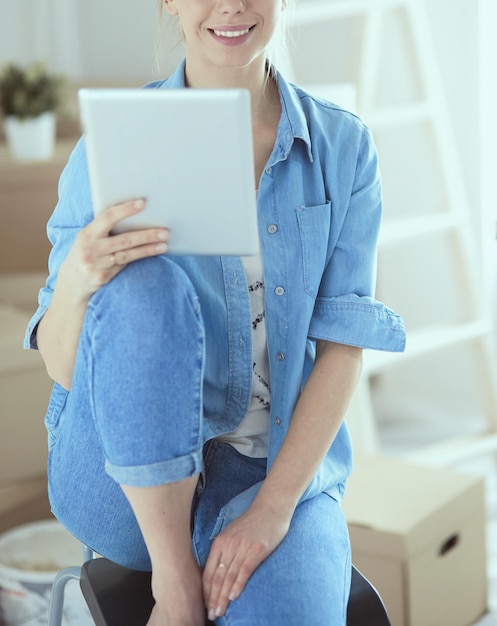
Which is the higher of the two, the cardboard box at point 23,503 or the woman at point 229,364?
the woman at point 229,364

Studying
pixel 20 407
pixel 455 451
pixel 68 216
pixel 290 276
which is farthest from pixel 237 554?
pixel 455 451

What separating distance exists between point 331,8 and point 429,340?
0.92 metres

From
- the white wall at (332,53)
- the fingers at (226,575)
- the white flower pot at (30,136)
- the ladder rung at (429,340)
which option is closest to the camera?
the fingers at (226,575)

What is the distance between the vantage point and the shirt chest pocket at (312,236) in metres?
1.32

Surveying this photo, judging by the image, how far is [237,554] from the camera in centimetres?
117

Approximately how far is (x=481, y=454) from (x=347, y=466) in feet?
4.97

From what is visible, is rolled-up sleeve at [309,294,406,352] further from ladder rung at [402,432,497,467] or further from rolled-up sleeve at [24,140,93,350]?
ladder rung at [402,432,497,467]

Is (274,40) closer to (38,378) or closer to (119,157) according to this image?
(119,157)

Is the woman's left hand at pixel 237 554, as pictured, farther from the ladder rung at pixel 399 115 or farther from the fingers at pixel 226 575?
the ladder rung at pixel 399 115

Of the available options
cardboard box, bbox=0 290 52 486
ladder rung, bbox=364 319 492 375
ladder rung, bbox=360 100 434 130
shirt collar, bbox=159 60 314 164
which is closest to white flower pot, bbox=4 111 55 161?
cardboard box, bbox=0 290 52 486

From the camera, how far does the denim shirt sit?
51.4 inches

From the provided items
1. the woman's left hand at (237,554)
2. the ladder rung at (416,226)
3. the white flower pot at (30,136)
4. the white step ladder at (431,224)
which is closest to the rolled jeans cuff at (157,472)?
the woman's left hand at (237,554)

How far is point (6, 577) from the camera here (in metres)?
1.97

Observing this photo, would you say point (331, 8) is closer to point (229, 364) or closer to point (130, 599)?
point (229, 364)
